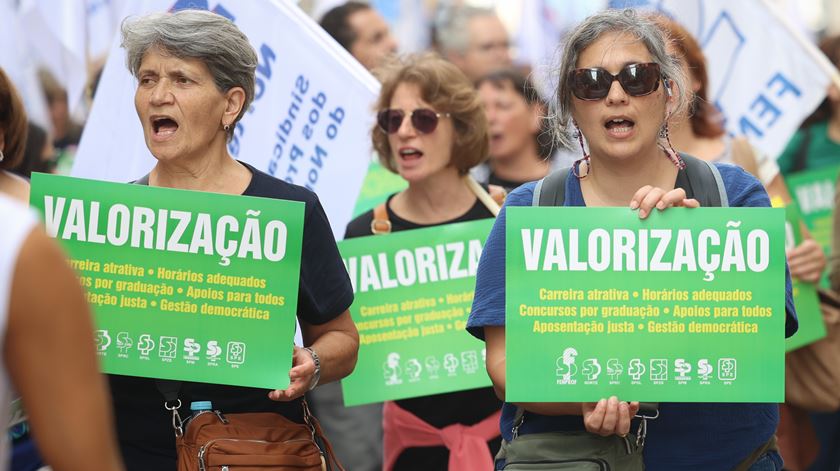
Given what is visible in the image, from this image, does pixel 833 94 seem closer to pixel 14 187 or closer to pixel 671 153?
pixel 671 153

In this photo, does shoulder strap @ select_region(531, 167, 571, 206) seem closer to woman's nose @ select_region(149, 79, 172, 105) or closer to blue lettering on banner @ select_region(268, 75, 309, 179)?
woman's nose @ select_region(149, 79, 172, 105)

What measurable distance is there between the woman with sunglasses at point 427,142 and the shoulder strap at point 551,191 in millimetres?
1706

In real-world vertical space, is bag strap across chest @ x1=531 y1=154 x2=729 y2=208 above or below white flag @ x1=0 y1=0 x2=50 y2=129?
below

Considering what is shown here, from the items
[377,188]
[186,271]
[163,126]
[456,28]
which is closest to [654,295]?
[186,271]

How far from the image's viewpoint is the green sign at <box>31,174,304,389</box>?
385 cm

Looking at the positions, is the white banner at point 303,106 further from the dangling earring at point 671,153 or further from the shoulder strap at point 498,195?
the dangling earring at point 671,153

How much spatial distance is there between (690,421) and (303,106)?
96.1 inches

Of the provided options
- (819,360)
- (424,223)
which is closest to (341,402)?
(424,223)

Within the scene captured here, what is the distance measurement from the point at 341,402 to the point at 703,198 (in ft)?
11.6

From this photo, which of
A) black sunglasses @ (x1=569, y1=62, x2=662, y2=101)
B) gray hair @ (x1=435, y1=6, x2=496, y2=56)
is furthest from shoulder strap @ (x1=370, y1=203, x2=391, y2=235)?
gray hair @ (x1=435, y1=6, x2=496, y2=56)

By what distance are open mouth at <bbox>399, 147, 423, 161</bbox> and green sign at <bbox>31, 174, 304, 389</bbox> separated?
196 centimetres

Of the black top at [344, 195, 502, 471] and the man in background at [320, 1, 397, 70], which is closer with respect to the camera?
the black top at [344, 195, 502, 471]

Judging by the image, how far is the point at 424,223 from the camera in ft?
18.6

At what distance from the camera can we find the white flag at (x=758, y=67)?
7250 mm
